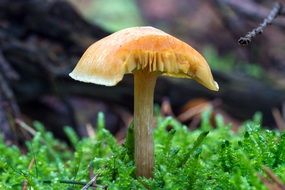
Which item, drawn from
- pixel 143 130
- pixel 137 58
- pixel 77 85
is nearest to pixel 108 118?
pixel 77 85

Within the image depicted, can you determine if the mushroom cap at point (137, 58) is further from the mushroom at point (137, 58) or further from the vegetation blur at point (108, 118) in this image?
the vegetation blur at point (108, 118)

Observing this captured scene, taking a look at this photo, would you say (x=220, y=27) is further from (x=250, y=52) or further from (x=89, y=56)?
(x=89, y=56)

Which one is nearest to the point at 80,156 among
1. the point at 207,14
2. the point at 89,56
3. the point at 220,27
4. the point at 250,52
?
the point at 89,56

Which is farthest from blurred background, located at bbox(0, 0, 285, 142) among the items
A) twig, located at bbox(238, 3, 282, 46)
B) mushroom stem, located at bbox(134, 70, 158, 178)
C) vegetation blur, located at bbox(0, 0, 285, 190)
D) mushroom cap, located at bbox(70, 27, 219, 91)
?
twig, located at bbox(238, 3, 282, 46)

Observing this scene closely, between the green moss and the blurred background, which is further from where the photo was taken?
the blurred background

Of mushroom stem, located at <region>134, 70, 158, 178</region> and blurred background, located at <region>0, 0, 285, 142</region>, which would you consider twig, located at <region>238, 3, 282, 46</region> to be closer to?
mushroom stem, located at <region>134, 70, 158, 178</region>

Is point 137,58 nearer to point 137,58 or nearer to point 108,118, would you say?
point 137,58
